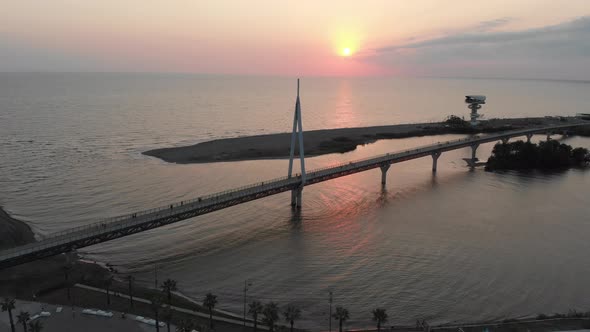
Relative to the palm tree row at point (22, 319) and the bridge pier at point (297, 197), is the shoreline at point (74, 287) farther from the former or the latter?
the bridge pier at point (297, 197)

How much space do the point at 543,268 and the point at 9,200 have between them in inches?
2924

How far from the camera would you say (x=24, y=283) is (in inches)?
1532

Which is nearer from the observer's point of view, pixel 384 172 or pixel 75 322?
pixel 75 322

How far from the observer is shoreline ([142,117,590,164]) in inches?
4072

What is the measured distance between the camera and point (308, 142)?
125375mm

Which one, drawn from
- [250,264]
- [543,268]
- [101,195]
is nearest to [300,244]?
[250,264]

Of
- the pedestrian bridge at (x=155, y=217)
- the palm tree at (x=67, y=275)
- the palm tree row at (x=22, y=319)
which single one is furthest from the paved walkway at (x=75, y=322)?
the pedestrian bridge at (x=155, y=217)

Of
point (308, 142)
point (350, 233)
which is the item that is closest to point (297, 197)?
point (350, 233)

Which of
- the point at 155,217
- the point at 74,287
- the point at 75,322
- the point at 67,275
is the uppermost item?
the point at 155,217

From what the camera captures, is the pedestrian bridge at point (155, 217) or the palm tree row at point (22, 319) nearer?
the palm tree row at point (22, 319)

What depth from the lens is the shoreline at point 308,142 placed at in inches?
4072

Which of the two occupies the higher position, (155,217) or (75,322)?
(155,217)

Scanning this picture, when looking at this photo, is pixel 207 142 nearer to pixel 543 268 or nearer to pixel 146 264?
pixel 146 264

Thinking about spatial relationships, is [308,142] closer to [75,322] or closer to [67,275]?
[67,275]
